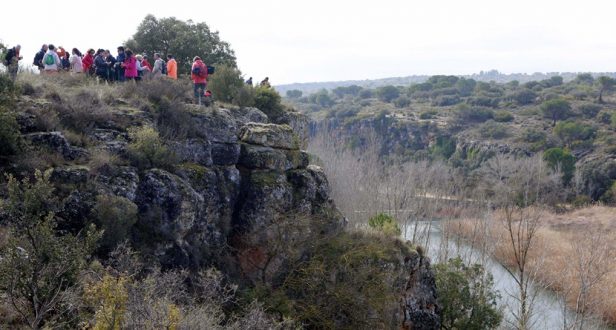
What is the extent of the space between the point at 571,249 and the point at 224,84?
22.4 meters

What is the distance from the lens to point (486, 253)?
28719 millimetres

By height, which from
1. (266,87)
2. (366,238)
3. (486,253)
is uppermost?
(266,87)

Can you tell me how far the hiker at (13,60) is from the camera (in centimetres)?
1559

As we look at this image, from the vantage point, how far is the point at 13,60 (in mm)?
15797

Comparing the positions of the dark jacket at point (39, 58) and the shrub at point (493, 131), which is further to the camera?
the shrub at point (493, 131)

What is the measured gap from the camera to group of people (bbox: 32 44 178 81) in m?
18.0

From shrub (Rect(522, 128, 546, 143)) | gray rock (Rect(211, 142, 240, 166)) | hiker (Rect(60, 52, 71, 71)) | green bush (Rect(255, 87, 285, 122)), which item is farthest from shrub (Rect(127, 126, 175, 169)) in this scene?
shrub (Rect(522, 128, 546, 143))

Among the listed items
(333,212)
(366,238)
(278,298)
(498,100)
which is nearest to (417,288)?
(366,238)

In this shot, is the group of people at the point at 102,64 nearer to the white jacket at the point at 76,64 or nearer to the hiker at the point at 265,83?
the white jacket at the point at 76,64

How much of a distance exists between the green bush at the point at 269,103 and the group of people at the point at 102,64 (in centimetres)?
524

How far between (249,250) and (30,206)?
8791mm

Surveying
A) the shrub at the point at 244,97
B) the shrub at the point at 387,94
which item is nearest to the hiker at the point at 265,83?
the shrub at the point at 244,97

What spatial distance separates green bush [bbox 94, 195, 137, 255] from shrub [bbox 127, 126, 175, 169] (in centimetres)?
194

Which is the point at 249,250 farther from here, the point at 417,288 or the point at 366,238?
the point at 417,288
